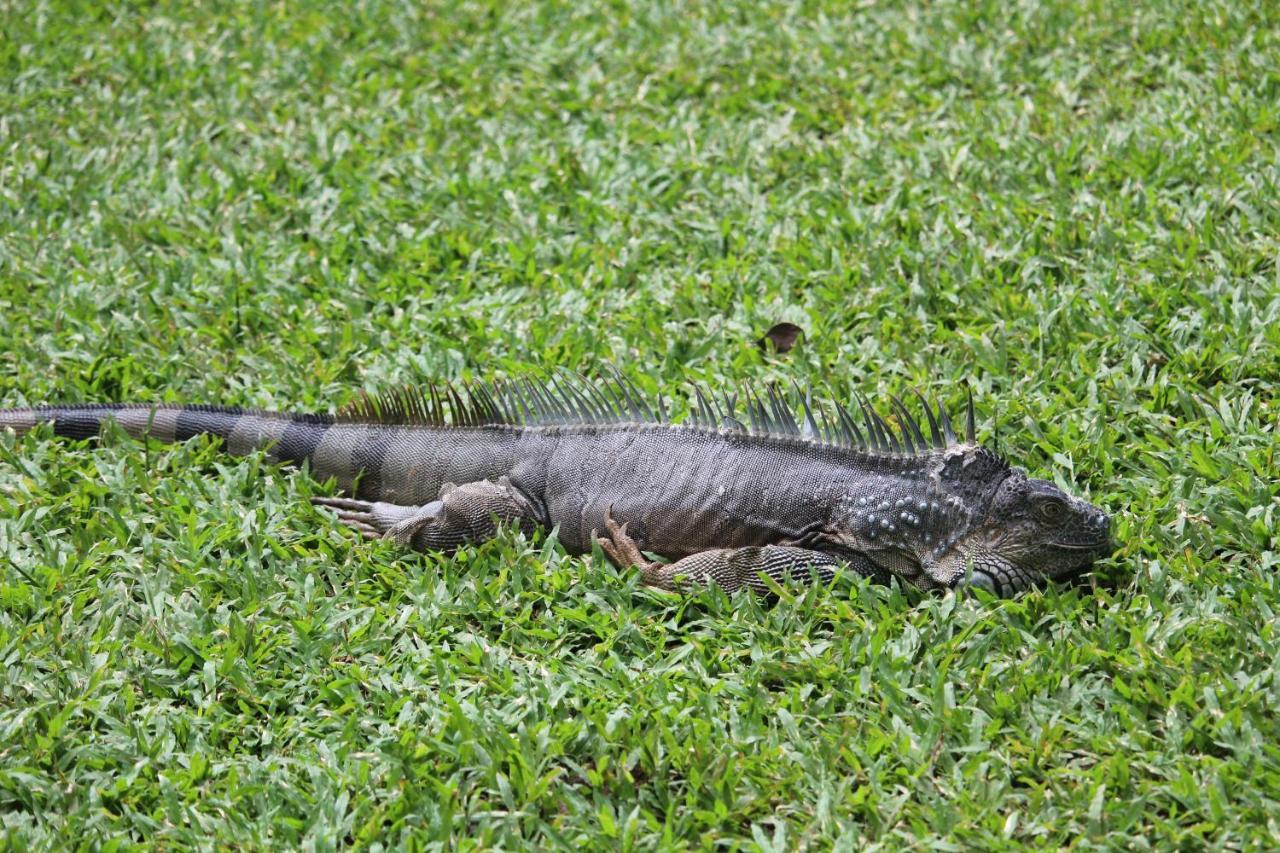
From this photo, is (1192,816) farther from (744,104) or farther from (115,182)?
(115,182)

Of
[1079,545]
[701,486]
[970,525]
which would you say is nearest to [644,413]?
[701,486]

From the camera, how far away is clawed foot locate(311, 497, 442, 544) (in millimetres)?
4926

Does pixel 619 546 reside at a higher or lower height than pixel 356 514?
higher

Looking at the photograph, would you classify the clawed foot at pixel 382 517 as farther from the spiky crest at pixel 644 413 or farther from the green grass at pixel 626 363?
the spiky crest at pixel 644 413

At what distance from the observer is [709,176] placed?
23.5 feet

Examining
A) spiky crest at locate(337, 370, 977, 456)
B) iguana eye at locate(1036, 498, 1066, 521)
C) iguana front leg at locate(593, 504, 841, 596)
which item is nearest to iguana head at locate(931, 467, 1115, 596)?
iguana eye at locate(1036, 498, 1066, 521)

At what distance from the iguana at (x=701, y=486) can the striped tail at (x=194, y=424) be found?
0.03 feet

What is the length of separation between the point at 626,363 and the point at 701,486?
1232 mm

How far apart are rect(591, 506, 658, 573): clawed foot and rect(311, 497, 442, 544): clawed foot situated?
612mm

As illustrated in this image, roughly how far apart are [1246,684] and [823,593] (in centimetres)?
124

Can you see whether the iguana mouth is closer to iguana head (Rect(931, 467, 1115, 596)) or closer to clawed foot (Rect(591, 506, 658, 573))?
iguana head (Rect(931, 467, 1115, 596))

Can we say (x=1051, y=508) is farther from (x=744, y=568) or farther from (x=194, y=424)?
(x=194, y=424)

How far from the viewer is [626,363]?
19.1 ft

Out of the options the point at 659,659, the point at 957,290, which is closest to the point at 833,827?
the point at 659,659
